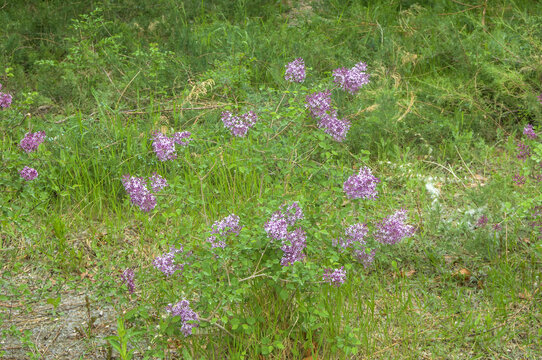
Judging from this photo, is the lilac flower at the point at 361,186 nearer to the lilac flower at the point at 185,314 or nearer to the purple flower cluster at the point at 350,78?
the purple flower cluster at the point at 350,78

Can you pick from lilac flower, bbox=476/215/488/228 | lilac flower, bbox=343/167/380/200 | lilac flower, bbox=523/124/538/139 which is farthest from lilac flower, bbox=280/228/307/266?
lilac flower, bbox=523/124/538/139

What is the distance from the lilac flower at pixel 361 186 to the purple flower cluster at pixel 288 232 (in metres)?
0.26

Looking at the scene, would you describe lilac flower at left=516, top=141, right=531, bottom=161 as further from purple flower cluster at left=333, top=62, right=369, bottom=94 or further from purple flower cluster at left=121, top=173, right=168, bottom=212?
purple flower cluster at left=121, top=173, right=168, bottom=212

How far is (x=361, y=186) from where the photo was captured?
9.48 ft

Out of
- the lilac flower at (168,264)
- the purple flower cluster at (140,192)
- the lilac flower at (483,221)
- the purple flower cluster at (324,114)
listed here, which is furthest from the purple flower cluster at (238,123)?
the lilac flower at (483,221)

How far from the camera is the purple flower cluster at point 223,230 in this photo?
2.77 metres

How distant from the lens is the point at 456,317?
350 centimetres

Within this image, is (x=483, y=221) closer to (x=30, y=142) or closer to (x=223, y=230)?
(x=223, y=230)

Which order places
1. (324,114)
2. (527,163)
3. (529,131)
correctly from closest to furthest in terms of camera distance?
(324,114) < (529,131) < (527,163)

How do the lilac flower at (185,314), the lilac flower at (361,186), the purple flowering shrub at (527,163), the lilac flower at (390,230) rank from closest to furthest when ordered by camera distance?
the lilac flower at (185,314) → the lilac flower at (361,186) → the lilac flower at (390,230) → the purple flowering shrub at (527,163)

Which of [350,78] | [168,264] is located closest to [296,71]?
[350,78]

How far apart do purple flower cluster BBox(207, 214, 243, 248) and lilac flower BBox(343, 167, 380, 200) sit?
20.5 inches

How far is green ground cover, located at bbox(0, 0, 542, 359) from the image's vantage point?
3084mm

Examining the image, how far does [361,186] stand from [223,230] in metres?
0.64
